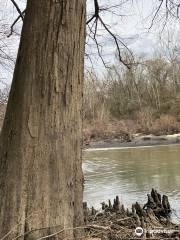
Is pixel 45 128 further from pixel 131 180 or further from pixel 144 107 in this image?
pixel 144 107

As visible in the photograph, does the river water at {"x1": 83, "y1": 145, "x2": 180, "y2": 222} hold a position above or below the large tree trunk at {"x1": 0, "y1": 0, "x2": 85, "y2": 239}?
below

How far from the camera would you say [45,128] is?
185 inches

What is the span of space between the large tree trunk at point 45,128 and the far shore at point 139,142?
37.2 meters

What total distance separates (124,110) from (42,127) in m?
53.8

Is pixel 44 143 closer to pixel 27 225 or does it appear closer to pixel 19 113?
pixel 19 113

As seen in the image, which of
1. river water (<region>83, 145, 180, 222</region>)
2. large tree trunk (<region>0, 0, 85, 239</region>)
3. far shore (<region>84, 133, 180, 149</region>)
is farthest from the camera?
far shore (<region>84, 133, 180, 149</region>)

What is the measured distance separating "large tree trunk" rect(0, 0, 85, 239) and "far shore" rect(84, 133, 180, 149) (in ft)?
122

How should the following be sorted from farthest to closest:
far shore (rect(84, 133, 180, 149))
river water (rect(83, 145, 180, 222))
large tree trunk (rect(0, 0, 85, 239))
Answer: far shore (rect(84, 133, 180, 149))
river water (rect(83, 145, 180, 222))
large tree trunk (rect(0, 0, 85, 239))

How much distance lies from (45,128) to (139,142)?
3966 cm

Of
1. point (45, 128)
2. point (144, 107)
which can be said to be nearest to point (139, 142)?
point (144, 107)

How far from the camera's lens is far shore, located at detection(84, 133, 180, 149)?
42.6m

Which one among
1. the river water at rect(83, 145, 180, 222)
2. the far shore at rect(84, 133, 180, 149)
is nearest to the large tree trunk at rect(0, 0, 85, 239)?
the river water at rect(83, 145, 180, 222)

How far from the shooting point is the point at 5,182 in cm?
468

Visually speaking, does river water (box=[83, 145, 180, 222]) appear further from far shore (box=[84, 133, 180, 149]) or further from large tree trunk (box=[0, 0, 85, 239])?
far shore (box=[84, 133, 180, 149])
